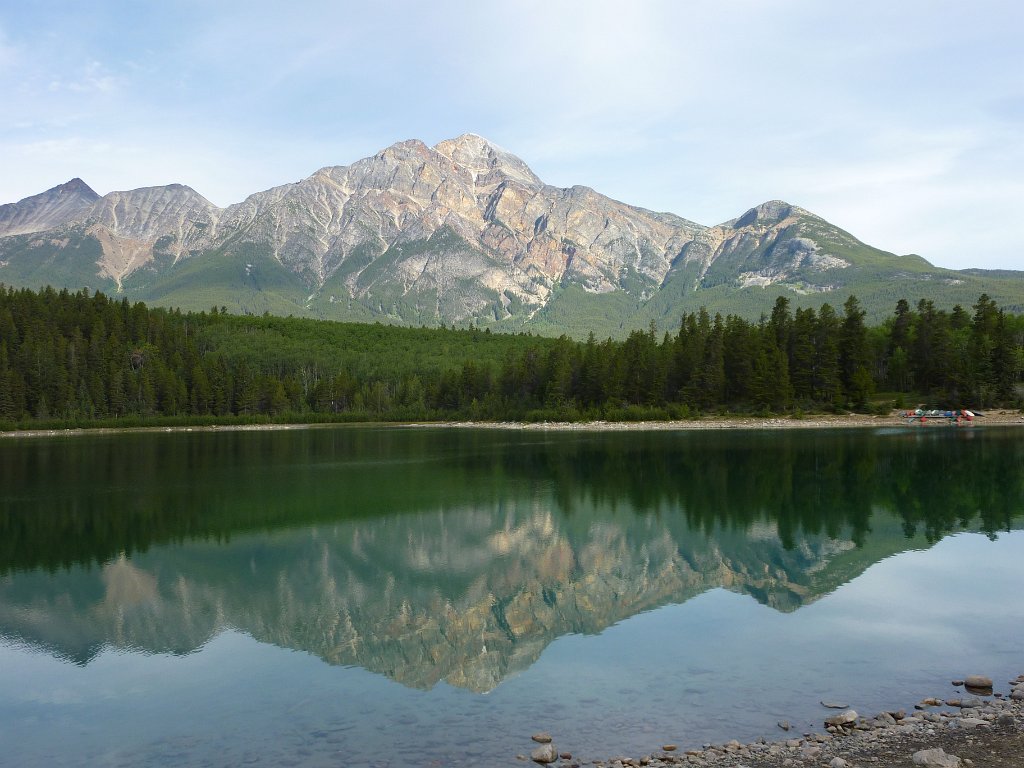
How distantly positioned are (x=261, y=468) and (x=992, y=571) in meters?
53.4

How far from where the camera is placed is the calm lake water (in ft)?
46.1

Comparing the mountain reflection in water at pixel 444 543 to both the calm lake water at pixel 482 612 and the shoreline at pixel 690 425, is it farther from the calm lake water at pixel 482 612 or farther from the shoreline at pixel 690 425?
the shoreline at pixel 690 425

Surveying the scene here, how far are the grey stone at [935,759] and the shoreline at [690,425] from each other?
96986 mm

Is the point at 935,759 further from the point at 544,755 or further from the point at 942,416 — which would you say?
the point at 942,416

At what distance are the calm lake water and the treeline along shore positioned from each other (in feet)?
221

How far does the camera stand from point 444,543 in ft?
105

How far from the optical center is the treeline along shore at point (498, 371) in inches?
4375

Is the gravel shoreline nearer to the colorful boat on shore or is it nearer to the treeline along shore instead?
the colorful boat on shore

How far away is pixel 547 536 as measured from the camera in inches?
1294

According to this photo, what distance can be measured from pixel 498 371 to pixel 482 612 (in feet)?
472

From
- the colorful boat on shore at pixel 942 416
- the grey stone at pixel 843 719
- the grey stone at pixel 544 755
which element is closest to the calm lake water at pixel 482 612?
the grey stone at pixel 843 719

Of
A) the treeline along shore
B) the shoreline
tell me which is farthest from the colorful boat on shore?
the treeline along shore

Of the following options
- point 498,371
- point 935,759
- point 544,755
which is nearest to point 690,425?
point 498,371

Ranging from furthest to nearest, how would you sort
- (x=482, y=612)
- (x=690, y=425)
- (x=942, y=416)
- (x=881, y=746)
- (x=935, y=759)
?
(x=690, y=425), (x=942, y=416), (x=482, y=612), (x=881, y=746), (x=935, y=759)
